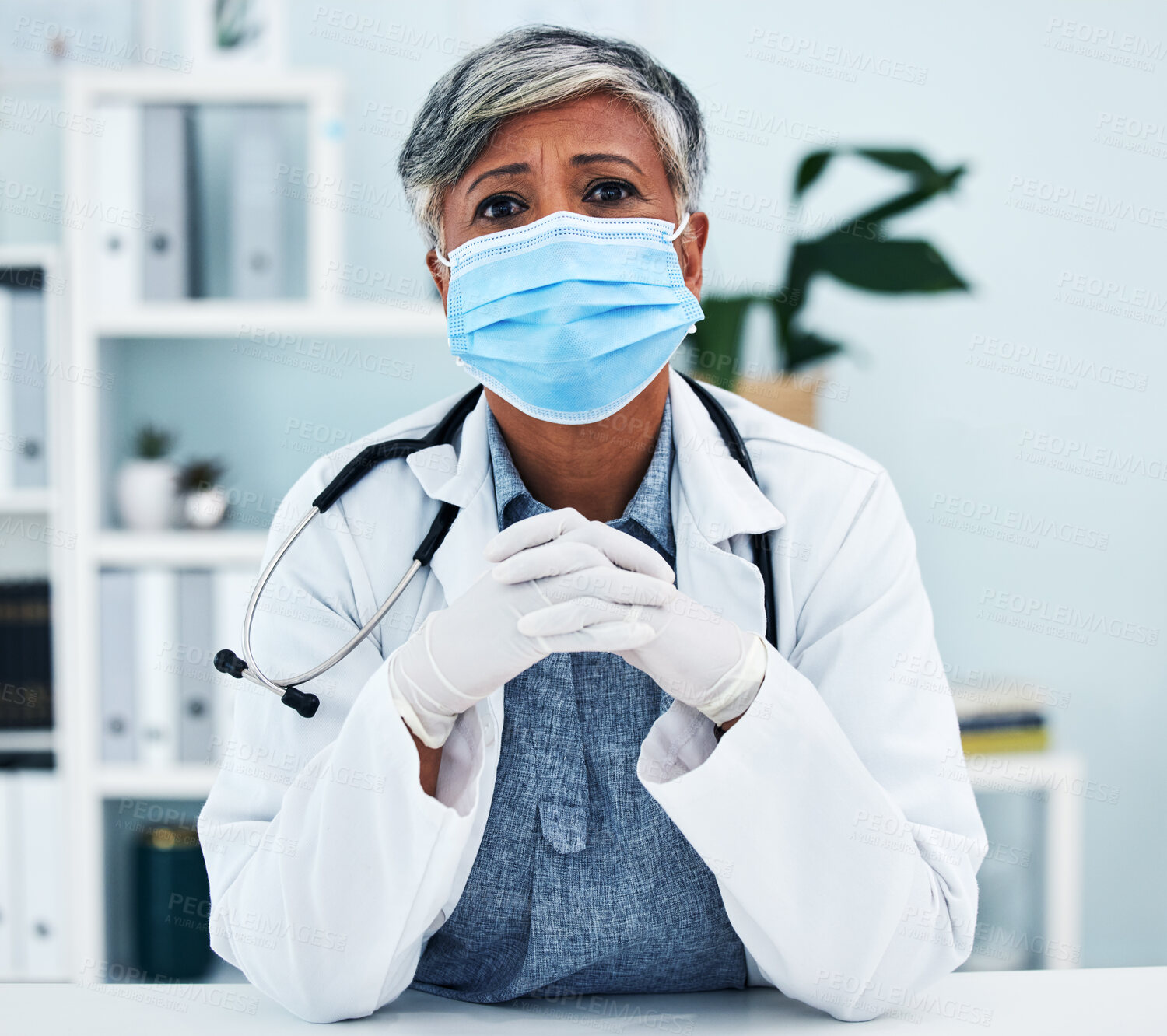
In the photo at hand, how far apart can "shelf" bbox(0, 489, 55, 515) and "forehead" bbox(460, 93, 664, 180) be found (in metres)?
1.30

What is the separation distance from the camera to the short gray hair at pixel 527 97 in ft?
2.98

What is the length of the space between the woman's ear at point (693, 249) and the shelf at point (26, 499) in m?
1.35

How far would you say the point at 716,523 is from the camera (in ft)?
3.11

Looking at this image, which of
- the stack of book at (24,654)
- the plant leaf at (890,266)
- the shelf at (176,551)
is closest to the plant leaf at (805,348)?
the plant leaf at (890,266)

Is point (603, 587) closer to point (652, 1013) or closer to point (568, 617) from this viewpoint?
point (568, 617)

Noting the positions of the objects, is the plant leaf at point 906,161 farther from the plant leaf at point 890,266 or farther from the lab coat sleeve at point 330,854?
the lab coat sleeve at point 330,854

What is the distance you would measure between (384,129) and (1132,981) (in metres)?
1.88

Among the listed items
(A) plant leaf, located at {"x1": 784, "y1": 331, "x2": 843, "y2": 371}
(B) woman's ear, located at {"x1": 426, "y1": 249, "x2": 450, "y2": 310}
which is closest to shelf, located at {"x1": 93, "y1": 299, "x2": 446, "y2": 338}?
(A) plant leaf, located at {"x1": 784, "y1": 331, "x2": 843, "y2": 371}

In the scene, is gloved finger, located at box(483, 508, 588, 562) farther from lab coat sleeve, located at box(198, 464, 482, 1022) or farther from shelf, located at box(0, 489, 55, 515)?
shelf, located at box(0, 489, 55, 515)

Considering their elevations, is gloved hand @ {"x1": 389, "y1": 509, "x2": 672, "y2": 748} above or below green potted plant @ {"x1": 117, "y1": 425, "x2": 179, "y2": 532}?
below

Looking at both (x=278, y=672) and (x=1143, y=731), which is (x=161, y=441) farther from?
(x=1143, y=731)

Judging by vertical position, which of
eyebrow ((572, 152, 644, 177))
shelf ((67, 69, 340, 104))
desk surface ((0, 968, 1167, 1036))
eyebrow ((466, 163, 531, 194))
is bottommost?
desk surface ((0, 968, 1167, 1036))

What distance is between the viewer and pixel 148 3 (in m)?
1.99

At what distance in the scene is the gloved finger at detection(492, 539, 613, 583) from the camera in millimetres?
734
